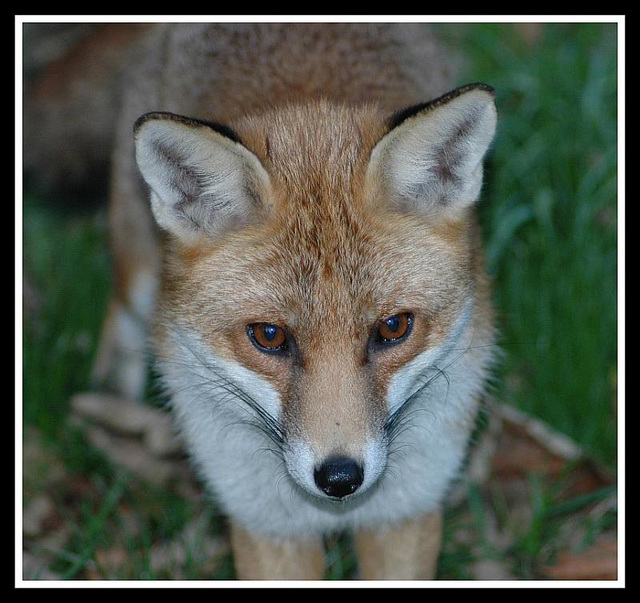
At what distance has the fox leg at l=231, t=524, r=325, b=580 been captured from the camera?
143 inches

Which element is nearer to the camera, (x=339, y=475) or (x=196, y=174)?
(x=339, y=475)

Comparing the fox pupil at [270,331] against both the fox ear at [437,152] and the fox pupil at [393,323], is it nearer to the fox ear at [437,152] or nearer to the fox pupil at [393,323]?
the fox pupil at [393,323]

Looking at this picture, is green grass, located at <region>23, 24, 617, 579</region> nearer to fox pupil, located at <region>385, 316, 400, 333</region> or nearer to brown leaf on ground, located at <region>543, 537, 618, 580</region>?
brown leaf on ground, located at <region>543, 537, 618, 580</region>

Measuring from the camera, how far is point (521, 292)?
519 centimetres

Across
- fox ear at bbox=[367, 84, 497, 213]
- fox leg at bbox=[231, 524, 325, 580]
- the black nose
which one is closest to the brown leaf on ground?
fox leg at bbox=[231, 524, 325, 580]

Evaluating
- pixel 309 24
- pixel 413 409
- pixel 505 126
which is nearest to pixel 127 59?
pixel 309 24

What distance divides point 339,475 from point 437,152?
44.4 inches

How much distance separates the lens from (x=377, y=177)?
9.82ft

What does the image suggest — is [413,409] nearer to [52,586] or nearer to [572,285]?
[52,586]

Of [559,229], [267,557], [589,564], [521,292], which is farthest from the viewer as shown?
[559,229]

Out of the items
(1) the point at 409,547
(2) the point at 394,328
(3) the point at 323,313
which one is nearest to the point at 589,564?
(1) the point at 409,547

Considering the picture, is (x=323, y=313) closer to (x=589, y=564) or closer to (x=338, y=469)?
(x=338, y=469)

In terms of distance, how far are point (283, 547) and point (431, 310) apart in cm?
130

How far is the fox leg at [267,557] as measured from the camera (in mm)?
3635
